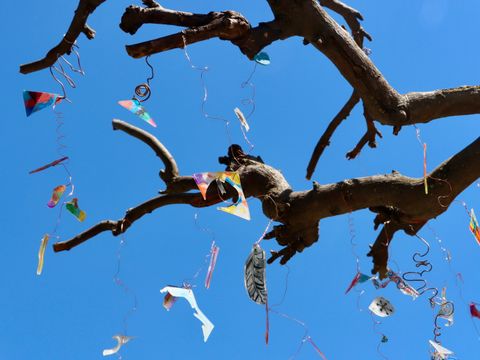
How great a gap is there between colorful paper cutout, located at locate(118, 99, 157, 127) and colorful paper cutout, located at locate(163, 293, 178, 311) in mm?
1129

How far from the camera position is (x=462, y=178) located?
2961mm

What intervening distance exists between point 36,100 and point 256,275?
1682mm

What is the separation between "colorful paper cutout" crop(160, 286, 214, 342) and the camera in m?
3.14

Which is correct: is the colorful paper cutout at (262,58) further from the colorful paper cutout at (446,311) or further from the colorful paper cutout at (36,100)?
the colorful paper cutout at (446,311)

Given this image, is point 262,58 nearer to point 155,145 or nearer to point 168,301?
point 155,145

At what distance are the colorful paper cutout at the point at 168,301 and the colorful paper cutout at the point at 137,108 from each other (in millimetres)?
1129

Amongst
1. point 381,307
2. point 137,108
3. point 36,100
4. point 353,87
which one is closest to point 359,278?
point 381,307

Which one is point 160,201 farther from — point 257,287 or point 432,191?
point 432,191

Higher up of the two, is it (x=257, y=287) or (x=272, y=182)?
(x=272, y=182)

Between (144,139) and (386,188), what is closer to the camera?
(386,188)

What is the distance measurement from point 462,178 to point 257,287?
1199 mm

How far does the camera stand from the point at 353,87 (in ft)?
10.4

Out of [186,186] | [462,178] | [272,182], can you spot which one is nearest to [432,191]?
[462,178]

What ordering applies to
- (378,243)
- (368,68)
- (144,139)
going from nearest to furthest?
(368,68) < (378,243) < (144,139)
